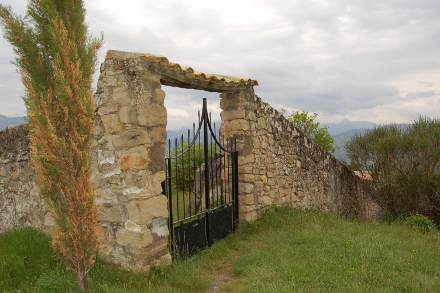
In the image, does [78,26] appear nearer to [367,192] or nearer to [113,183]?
[113,183]

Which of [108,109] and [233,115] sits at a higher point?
[233,115]

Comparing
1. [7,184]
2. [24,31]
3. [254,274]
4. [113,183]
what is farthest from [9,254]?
[254,274]

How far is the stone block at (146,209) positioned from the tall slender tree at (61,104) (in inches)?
27.6

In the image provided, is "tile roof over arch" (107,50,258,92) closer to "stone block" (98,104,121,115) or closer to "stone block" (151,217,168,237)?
"stone block" (98,104,121,115)

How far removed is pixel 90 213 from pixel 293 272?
8.36 feet

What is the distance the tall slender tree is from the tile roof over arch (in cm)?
98

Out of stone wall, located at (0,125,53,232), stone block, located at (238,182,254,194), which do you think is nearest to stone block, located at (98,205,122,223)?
stone wall, located at (0,125,53,232)

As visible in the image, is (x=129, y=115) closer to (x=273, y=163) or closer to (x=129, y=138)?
(x=129, y=138)

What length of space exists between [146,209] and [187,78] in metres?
2.04

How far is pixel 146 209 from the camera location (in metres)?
4.24

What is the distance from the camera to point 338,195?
10375 millimetres

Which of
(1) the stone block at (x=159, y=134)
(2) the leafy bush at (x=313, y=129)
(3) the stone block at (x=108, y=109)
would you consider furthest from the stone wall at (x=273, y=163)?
(2) the leafy bush at (x=313, y=129)

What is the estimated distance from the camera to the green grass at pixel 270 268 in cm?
387

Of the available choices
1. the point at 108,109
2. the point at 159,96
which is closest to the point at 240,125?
the point at 159,96
